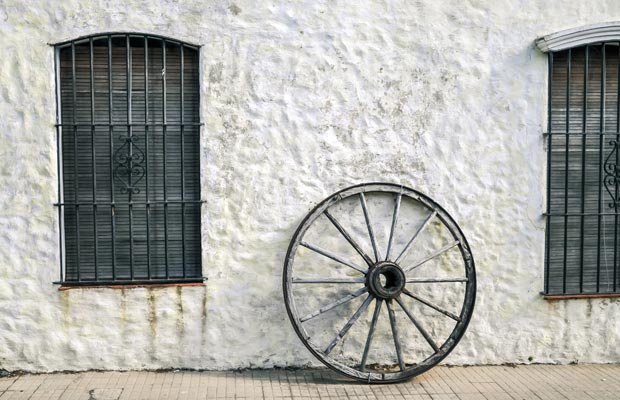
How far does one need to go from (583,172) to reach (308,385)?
3.18 m

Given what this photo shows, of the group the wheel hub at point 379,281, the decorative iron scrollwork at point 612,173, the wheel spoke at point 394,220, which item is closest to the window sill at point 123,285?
the wheel hub at point 379,281

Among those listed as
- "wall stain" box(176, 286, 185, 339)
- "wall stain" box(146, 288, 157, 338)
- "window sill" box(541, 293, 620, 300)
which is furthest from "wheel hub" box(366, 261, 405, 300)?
"wall stain" box(146, 288, 157, 338)

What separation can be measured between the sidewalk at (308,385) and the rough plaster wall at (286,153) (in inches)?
6.7

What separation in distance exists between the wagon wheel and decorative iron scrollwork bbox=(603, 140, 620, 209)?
1551 millimetres

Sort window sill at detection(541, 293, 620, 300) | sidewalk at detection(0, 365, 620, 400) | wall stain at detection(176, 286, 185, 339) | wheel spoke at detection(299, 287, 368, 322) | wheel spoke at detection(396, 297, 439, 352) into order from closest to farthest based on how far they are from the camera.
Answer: sidewalk at detection(0, 365, 620, 400)
wheel spoke at detection(299, 287, 368, 322)
wheel spoke at detection(396, 297, 439, 352)
wall stain at detection(176, 286, 185, 339)
window sill at detection(541, 293, 620, 300)

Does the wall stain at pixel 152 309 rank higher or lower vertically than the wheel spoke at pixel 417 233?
lower

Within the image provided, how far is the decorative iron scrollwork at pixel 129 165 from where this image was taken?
21.6 ft

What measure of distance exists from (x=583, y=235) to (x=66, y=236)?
469cm

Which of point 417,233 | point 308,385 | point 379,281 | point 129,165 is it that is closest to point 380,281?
point 379,281

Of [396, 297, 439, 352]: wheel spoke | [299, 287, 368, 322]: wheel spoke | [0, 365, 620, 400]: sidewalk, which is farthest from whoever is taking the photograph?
[396, 297, 439, 352]: wheel spoke

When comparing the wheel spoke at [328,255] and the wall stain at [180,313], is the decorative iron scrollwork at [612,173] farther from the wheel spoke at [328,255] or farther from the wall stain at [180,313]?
the wall stain at [180,313]

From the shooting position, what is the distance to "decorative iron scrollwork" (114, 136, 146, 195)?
6.58 meters

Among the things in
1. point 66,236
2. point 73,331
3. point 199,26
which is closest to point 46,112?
point 66,236

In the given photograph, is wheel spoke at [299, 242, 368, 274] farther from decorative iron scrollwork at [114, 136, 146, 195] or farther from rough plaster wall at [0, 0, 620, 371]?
decorative iron scrollwork at [114, 136, 146, 195]
